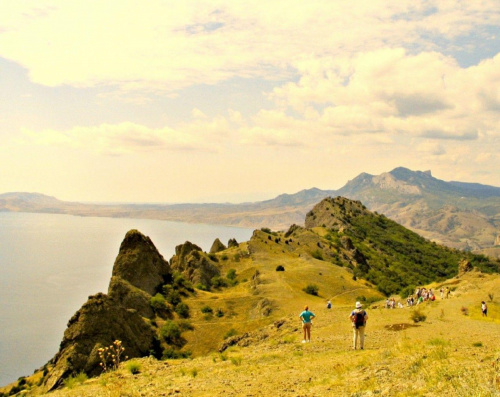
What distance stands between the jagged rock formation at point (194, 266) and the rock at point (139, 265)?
952 centimetres

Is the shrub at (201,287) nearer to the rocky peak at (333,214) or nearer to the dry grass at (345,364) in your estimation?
the dry grass at (345,364)

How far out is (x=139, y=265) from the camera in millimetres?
55000

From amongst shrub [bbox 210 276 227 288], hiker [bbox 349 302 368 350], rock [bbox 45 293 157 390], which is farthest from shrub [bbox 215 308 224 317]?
hiker [bbox 349 302 368 350]

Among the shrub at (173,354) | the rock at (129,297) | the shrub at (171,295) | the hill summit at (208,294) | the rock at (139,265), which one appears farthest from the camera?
the rock at (139,265)

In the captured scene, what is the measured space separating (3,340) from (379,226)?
432ft

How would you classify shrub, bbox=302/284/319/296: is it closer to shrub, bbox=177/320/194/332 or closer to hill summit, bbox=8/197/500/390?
hill summit, bbox=8/197/500/390

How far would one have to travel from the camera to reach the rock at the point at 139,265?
177 ft

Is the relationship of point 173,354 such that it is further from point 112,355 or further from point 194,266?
point 194,266

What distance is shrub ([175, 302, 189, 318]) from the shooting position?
158 feet

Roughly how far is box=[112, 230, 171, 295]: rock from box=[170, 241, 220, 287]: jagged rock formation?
9522 millimetres

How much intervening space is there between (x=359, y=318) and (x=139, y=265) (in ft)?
138

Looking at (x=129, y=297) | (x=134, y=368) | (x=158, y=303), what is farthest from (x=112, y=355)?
(x=158, y=303)

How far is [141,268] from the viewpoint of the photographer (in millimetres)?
55031

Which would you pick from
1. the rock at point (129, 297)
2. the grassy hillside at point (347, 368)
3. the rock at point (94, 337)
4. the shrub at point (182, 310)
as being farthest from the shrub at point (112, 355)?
the shrub at point (182, 310)
